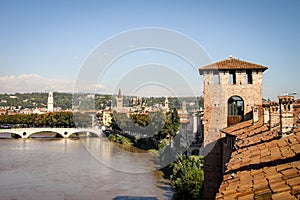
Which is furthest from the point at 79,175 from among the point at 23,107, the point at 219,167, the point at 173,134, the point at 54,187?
the point at 23,107

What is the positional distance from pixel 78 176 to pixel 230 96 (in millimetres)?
11004

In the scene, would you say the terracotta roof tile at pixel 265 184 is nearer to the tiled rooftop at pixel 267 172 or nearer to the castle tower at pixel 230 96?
the tiled rooftop at pixel 267 172

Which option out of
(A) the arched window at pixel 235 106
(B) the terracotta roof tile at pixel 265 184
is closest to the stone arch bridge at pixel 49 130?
(A) the arched window at pixel 235 106

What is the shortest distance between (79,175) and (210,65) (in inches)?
437

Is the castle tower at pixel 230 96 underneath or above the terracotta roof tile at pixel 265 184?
above

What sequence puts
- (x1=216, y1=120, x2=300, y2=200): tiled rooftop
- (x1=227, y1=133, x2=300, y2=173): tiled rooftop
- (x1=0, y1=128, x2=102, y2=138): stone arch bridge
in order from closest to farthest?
(x1=216, y1=120, x2=300, y2=200): tiled rooftop
(x1=227, y1=133, x2=300, y2=173): tiled rooftop
(x1=0, y1=128, x2=102, y2=138): stone arch bridge

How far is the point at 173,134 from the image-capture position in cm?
2677

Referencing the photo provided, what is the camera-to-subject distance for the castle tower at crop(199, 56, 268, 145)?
11891 millimetres

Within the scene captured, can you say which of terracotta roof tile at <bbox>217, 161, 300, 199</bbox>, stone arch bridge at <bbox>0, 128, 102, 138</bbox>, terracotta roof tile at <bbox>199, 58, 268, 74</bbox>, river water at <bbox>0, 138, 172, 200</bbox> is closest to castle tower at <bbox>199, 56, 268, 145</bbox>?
terracotta roof tile at <bbox>199, 58, 268, 74</bbox>

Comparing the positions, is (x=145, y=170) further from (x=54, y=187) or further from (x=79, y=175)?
(x=54, y=187)

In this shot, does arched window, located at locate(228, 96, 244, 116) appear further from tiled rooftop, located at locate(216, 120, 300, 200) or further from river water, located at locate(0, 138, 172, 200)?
tiled rooftop, located at locate(216, 120, 300, 200)

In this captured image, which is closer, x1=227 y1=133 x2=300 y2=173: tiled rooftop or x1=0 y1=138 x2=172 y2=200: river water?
x1=227 y1=133 x2=300 y2=173: tiled rooftop

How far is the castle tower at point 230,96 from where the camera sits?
39.0 feet

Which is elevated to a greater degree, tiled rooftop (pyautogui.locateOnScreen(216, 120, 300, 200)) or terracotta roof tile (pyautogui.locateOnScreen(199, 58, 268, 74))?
terracotta roof tile (pyautogui.locateOnScreen(199, 58, 268, 74))
